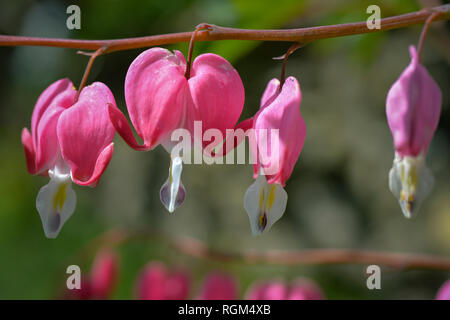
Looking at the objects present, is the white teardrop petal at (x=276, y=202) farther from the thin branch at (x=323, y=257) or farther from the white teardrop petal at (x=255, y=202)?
the thin branch at (x=323, y=257)

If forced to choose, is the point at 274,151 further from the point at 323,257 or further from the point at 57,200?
the point at 323,257

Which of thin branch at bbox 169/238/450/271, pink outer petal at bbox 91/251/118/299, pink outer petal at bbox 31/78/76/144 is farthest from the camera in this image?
pink outer petal at bbox 91/251/118/299

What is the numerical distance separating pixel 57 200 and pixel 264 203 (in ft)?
0.88

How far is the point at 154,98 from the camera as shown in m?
0.64

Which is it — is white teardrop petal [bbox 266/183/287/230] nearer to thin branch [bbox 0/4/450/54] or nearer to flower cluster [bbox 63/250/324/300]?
thin branch [bbox 0/4/450/54]

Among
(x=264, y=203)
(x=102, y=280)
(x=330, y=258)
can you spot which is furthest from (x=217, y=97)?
(x=102, y=280)

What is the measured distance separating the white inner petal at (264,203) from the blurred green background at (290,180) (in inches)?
60.2

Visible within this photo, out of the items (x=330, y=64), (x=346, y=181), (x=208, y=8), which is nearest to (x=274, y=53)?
(x=330, y=64)

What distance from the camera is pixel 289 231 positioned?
406 centimetres

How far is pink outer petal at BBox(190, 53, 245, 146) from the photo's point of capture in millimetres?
638

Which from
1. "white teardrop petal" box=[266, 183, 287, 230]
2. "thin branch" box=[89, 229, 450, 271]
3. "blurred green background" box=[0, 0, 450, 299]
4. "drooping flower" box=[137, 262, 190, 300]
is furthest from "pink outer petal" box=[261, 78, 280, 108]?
"blurred green background" box=[0, 0, 450, 299]

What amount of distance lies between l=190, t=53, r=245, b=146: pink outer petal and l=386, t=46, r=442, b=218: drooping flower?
0.61 ft

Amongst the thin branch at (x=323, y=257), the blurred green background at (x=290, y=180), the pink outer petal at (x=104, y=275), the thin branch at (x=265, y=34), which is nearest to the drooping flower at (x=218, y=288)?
the thin branch at (x=323, y=257)

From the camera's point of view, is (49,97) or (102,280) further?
(102,280)
